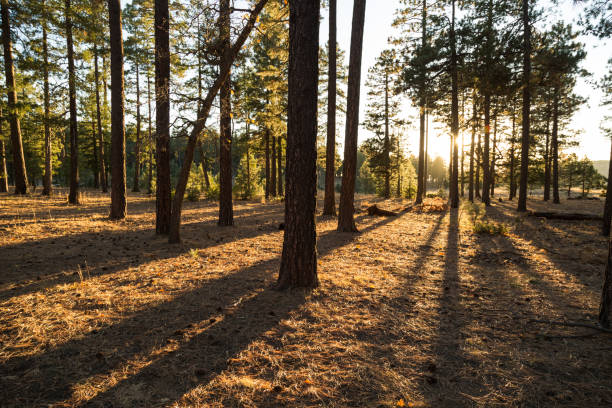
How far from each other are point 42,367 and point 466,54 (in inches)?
750

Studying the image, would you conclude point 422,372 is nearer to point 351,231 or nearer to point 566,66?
point 351,231

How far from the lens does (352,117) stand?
28.5 ft

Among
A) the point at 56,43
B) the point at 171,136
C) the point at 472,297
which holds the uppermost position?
the point at 56,43

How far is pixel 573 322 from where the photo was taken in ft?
11.5

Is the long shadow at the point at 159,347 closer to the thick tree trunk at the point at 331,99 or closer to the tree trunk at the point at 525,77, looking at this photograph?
the thick tree trunk at the point at 331,99

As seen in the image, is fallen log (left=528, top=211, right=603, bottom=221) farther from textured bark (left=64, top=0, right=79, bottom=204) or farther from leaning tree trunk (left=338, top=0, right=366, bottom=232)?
textured bark (left=64, top=0, right=79, bottom=204)

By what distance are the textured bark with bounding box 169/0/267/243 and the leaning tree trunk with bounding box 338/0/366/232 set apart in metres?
3.57

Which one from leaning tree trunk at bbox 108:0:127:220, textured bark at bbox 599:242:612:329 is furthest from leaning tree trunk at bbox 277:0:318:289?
leaning tree trunk at bbox 108:0:127:220

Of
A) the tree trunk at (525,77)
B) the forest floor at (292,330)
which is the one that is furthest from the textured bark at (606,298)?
the tree trunk at (525,77)

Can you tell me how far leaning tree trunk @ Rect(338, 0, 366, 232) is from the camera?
8.23 meters

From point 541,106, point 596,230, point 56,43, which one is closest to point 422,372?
point 596,230

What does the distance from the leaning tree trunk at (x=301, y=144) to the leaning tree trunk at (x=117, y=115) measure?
8218 millimetres

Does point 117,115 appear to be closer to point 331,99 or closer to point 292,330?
point 331,99

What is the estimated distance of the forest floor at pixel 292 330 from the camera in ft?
7.45
